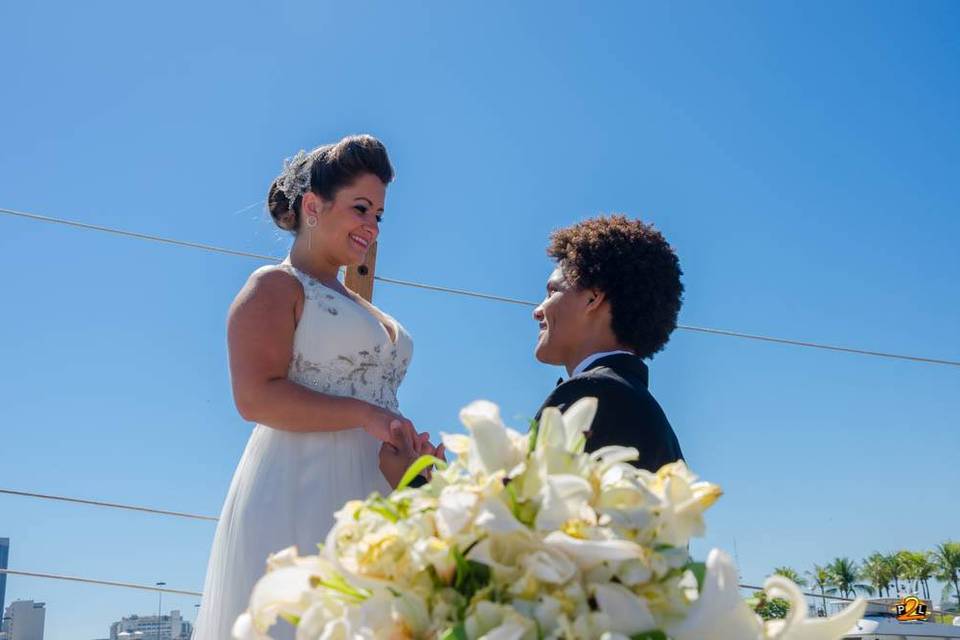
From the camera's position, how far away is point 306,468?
3014 mm

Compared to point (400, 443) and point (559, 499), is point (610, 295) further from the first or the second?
point (559, 499)

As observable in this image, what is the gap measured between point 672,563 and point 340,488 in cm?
207

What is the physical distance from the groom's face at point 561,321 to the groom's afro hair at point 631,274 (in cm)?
4

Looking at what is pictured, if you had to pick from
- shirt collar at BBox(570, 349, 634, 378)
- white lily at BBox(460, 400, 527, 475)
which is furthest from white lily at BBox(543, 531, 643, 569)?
shirt collar at BBox(570, 349, 634, 378)

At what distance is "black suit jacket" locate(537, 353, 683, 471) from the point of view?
100.0 inches

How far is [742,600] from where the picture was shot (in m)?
1.03

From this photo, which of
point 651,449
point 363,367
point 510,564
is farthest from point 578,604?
point 363,367

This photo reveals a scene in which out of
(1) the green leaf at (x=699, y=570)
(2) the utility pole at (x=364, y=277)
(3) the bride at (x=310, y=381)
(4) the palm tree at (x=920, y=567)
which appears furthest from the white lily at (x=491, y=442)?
(4) the palm tree at (x=920, y=567)

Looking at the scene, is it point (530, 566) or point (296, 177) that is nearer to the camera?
point (530, 566)

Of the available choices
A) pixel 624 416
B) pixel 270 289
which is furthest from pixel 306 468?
pixel 624 416

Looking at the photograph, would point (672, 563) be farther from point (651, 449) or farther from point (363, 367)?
point (363, 367)

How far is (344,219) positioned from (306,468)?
86 centimetres

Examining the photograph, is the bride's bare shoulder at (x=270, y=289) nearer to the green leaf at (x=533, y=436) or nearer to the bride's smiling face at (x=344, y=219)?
the bride's smiling face at (x=344, y=219)

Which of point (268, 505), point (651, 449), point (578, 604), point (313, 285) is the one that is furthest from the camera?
point (313, 285)
